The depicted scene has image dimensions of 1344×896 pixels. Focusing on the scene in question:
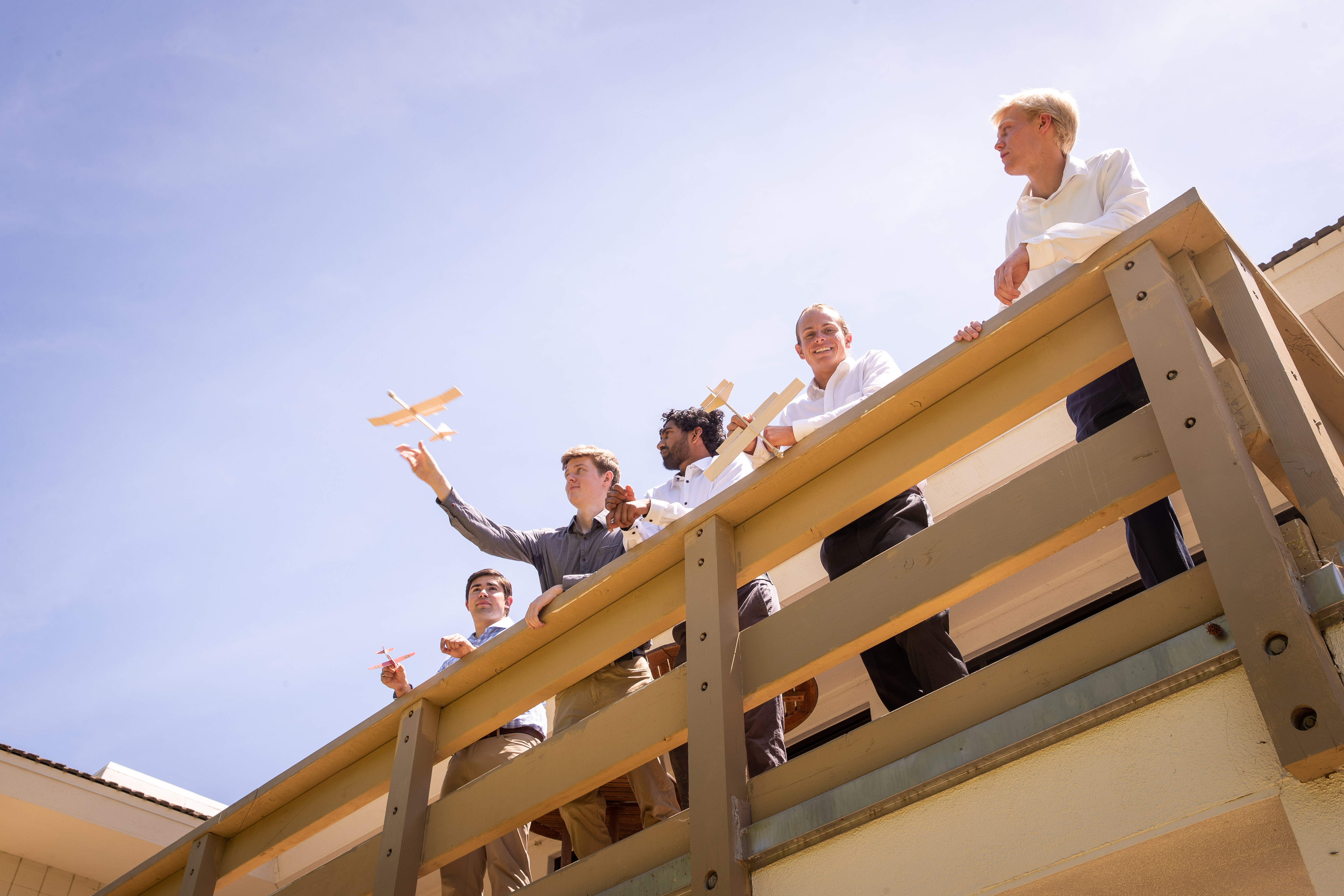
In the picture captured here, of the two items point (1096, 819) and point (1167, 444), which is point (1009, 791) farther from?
point (1167, 444)

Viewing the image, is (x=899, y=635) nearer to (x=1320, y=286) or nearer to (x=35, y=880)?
(x=1320, y=286)

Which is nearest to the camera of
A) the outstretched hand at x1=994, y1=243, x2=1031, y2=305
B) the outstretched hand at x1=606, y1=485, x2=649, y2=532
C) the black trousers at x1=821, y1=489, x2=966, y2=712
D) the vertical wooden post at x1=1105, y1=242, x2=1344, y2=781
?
the vertical wooden post at x1=1105, y1=242, x2=1344, y2=781

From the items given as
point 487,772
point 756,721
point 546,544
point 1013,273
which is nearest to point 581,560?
point 546,544

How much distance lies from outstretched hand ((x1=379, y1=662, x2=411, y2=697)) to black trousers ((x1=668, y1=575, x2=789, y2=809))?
3.70 feet

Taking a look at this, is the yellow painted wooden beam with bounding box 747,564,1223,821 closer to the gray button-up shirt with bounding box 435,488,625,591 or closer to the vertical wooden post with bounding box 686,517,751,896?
the vertical wooden post with bounding box 686,517,751,896

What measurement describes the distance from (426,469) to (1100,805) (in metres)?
3.74

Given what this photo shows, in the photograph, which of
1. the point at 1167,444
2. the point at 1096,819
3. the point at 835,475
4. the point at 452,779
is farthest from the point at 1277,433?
the point at 452,779

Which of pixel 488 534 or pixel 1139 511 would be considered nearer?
pixel 1139 511

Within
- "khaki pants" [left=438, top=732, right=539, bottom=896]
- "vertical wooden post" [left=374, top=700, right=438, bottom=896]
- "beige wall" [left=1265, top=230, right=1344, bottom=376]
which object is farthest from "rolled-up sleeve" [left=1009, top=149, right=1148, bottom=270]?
"beige wall" [left=1265, top=230, right=1344, bottom=376]

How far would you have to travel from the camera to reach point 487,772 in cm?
381

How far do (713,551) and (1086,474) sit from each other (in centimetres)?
107

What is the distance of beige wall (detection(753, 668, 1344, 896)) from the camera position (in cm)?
171

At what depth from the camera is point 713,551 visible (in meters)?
2.98

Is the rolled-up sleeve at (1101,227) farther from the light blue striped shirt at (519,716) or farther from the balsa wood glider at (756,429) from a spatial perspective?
the light blue striped shirt at (519,716)
